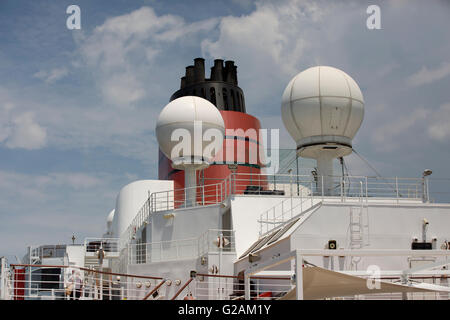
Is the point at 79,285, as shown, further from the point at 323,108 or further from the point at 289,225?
the point at 323,108

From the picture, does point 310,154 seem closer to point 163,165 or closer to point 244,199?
point 244,199

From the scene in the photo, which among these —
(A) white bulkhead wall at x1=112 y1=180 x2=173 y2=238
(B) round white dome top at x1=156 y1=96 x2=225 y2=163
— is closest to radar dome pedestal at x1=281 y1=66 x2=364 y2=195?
(B) round white dome top at x1=156 y1=96 x2=225 y2=163

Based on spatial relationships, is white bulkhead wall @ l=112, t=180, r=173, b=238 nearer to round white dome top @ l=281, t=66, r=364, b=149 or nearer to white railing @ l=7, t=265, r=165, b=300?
white railing @ l=7, t=265, r=165, b=300

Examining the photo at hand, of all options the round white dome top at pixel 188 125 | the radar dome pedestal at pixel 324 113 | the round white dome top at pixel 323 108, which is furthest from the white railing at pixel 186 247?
the round white dome top at pixel 323 108

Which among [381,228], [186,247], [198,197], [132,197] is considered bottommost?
[186,247]

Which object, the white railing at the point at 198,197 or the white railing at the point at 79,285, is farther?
the white railing at the point at 198,197

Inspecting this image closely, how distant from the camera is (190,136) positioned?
72.1 feet

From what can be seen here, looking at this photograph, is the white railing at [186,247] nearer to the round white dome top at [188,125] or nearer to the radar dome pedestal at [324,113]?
the round white dome top at [188,125]

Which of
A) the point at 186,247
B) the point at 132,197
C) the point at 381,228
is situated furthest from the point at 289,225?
the point at 132,197

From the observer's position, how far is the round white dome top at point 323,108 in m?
20.8

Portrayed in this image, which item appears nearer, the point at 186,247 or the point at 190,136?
the point at 186,247

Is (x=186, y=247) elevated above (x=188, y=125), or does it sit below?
below

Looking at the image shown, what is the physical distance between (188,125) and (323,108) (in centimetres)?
486
